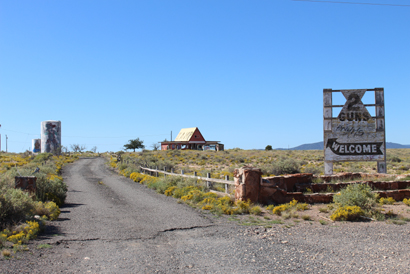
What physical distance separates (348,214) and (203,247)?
16.0ft

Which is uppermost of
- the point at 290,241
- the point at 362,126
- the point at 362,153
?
the point at 362,126

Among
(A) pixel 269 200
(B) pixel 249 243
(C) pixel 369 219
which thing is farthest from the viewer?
(A) pixel 269 200

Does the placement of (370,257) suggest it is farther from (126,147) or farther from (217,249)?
(126,147)

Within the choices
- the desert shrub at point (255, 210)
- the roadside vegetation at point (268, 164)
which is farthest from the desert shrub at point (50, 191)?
the roadside vegetation at point (268, 164)

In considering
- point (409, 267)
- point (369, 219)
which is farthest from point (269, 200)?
point (409, 267)

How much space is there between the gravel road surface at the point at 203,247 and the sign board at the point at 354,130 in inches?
329

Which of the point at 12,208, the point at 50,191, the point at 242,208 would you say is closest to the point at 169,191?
the point at 50,191

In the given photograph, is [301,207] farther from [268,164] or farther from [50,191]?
[268,164]

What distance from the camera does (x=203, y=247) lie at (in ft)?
24.0

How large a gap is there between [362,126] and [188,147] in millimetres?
50379

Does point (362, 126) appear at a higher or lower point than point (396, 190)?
higher

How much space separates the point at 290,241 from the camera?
7.73 metres

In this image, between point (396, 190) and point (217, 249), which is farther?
point (396, 190)

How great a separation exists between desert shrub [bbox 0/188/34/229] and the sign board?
13.6 m
